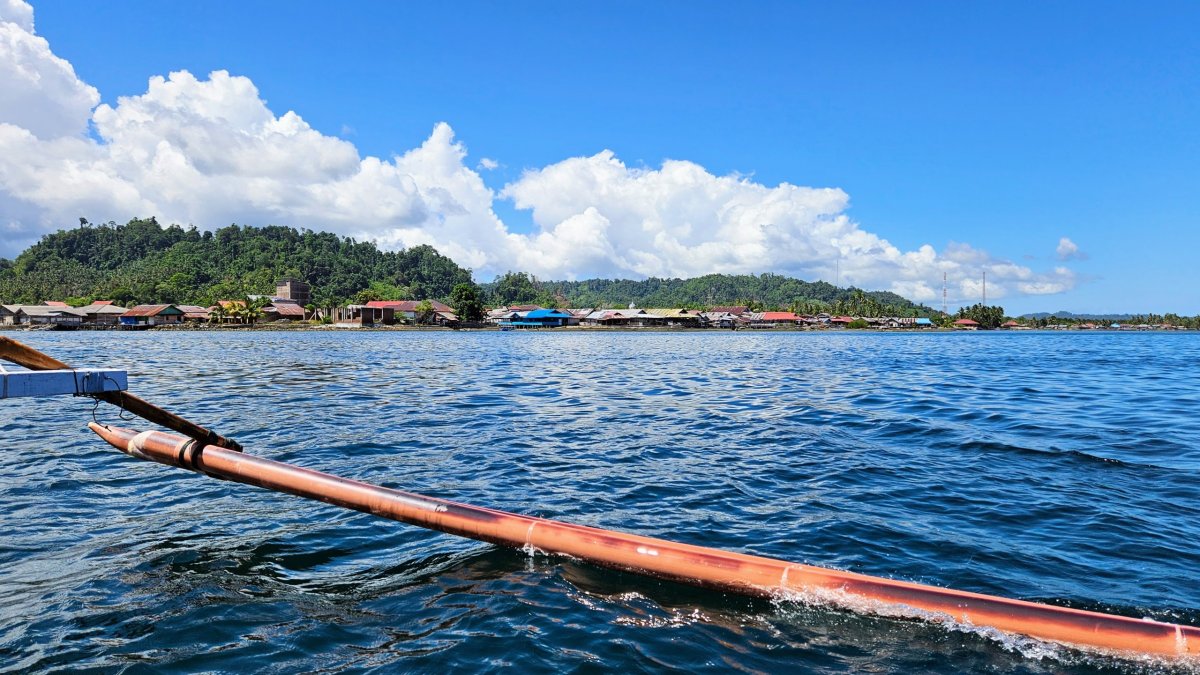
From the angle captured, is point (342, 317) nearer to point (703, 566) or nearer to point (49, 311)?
point (49, 311)

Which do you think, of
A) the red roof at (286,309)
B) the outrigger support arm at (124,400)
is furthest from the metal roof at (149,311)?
the outrigger support arm at (124,400)

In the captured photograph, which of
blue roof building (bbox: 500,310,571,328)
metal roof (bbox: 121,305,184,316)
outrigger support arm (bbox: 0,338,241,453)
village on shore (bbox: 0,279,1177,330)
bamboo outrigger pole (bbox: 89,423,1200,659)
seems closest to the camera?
bamboo outrigger pole (bbox: 89,423,1200,659)

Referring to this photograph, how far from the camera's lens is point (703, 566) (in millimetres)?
5160

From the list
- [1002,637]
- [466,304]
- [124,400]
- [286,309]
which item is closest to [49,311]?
[286,309]

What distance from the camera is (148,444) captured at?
7.20 metres

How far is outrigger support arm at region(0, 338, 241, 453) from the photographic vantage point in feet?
17.5

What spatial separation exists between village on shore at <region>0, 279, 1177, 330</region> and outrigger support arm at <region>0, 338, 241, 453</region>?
392 ft

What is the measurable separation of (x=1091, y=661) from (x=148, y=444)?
8.99 metres

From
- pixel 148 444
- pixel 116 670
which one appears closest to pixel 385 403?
pixel 148 444

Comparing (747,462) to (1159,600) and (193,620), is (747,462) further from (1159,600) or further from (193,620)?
(193,620)

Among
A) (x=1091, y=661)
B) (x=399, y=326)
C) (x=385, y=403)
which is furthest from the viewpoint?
(x=399, y=326)

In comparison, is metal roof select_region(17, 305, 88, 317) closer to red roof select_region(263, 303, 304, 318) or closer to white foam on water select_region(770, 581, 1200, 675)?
red roof select_region(263, 303, 304, 318)

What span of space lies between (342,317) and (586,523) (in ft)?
443

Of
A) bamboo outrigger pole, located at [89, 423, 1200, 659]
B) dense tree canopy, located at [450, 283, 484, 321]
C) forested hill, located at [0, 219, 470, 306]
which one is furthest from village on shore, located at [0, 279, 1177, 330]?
bamboo outrigger pole, located at [89, 423, 1200, 659]
